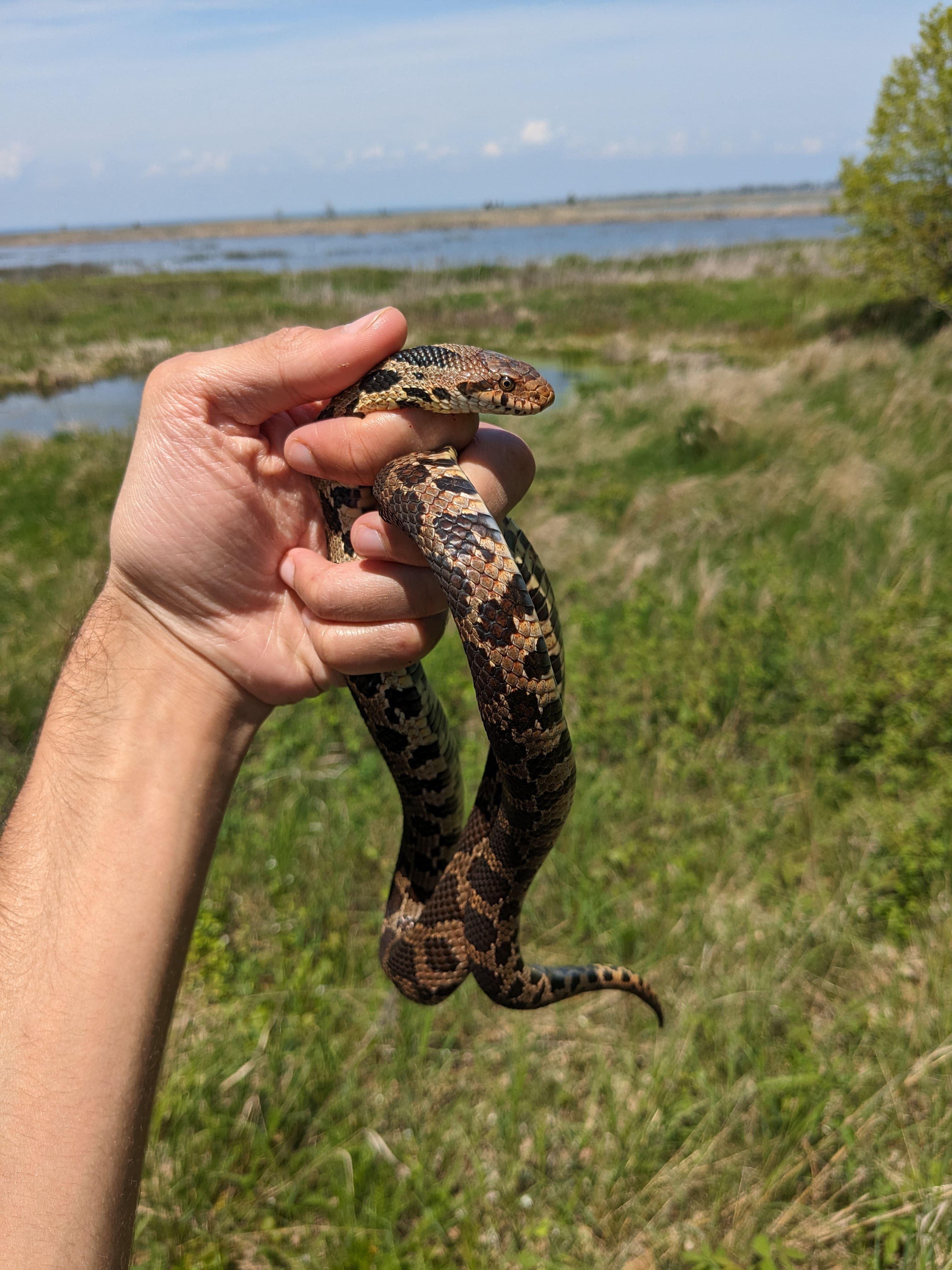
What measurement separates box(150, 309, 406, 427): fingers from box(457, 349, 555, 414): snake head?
31 cm

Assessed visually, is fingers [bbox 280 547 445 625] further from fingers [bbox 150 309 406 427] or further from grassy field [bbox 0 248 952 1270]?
grassy field [bbox 0 248 952 1270]

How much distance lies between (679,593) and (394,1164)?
6.10 m

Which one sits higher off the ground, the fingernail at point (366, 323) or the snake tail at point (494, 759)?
the fingernail at point (366, 323)

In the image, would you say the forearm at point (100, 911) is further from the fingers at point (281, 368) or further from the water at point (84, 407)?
the water at point (84, 407)

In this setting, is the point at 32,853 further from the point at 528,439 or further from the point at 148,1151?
the point at 528,439

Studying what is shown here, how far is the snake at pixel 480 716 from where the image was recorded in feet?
7.35

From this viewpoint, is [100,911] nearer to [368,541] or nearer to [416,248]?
[368,541]

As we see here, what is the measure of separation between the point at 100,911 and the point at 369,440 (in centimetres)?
176

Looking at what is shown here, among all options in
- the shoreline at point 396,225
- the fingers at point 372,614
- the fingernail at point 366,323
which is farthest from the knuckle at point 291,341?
the shoreline at point 396,225

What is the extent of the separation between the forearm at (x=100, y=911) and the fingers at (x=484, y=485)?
2.98ft

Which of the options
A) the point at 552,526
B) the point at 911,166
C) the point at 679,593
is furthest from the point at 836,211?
the point at 679,593

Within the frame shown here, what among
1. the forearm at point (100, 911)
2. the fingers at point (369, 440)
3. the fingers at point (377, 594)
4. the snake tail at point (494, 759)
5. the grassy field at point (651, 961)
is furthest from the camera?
the grassy field at point (651, 961)

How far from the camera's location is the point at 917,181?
2306 centimetres

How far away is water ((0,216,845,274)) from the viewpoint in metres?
62.0
